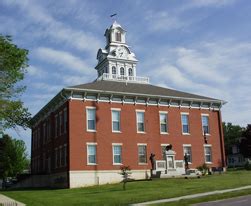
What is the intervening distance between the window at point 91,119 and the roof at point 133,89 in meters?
2.19

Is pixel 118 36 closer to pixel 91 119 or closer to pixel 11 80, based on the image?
pixel 91 119

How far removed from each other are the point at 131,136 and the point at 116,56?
1937cm

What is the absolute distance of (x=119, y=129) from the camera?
44812 mm

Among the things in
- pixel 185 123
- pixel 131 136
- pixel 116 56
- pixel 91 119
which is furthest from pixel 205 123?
pixel 116 56

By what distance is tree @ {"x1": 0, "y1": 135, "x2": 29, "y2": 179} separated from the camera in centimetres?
7169

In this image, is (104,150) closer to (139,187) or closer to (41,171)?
(139,187)

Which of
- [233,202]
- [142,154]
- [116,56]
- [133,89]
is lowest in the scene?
[233,202]

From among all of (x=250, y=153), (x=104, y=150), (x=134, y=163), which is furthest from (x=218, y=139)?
(x=250, y=153)

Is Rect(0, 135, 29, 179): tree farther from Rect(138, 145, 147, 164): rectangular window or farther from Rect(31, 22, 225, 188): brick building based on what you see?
Rect(138, 145, 147, 164): rectangular window

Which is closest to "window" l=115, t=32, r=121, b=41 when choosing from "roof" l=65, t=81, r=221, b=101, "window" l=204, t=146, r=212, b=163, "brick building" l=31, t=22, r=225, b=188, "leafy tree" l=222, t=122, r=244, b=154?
"brick building" l=31, t=22, r=225, b=188

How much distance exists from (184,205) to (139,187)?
11506 millimetres

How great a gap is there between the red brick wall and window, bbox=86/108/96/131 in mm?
385

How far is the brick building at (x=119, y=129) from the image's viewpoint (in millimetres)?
42500

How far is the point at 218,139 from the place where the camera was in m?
50.5
